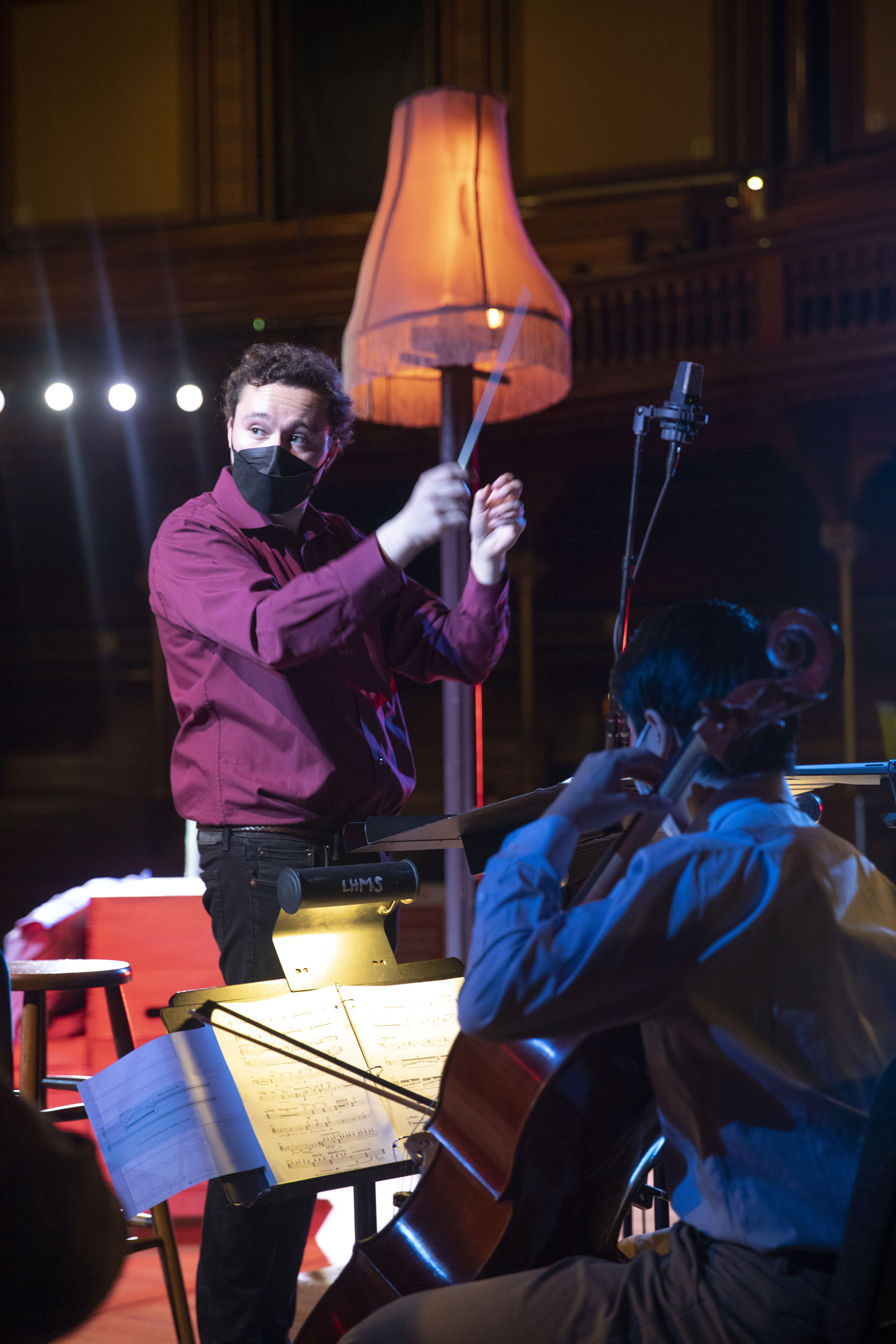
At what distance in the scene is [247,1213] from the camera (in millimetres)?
1605

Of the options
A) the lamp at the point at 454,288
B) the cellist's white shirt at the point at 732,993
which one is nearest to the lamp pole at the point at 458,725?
the lamp at the point at 454,288

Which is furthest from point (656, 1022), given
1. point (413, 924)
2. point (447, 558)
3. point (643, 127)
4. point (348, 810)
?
point (643, 127)

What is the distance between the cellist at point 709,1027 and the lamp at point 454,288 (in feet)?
4.74

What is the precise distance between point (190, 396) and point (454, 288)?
245 inches

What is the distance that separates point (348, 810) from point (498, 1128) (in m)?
0.71

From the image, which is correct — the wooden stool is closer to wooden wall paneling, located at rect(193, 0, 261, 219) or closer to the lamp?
the lamp

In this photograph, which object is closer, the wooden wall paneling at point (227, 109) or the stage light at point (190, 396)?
the stage light at point (190, 396)

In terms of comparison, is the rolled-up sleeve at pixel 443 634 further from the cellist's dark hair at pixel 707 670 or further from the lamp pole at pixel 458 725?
the cellist's dark hair at pixel 707 670

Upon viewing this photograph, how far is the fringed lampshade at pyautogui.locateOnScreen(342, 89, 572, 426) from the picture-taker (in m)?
2.37

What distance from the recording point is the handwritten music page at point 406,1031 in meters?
1.51

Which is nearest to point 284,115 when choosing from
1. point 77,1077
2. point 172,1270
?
point 77,1077

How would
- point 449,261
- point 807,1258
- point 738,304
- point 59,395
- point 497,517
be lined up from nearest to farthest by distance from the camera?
point 807,1258 → point 497,517 → point 449,261 → point 59,395 → point 738,304

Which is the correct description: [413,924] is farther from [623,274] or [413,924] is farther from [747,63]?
[747,63]

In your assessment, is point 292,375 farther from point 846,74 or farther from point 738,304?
point 846,74
